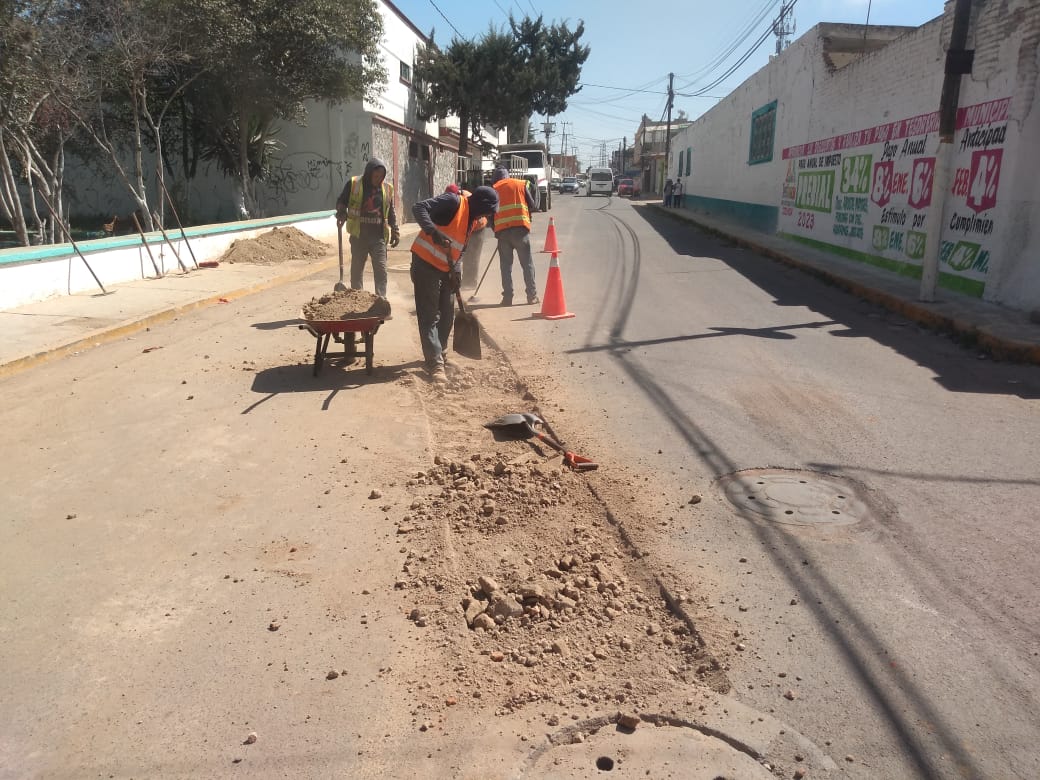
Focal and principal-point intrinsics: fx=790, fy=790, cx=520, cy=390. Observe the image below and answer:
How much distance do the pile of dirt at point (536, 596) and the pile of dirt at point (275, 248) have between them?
11.4m

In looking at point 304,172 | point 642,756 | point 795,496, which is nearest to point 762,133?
point 304,172

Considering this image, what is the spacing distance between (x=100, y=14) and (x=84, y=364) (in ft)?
32.1

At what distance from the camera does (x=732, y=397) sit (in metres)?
6.56

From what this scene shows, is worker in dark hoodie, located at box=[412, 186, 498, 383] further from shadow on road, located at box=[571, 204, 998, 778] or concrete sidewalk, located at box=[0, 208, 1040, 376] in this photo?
concrete sidewalk, located at box=[0, 208, 1040, 376]

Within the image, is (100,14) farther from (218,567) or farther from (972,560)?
(972,560)

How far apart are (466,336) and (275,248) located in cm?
966

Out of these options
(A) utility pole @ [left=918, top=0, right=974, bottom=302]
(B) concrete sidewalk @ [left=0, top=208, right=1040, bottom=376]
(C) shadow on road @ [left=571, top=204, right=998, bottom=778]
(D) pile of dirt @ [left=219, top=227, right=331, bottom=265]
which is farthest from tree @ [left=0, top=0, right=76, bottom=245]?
(A) utility pole @ [left=918, top=0, right=974, bottom=302]

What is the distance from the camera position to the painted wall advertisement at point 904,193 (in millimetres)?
10523

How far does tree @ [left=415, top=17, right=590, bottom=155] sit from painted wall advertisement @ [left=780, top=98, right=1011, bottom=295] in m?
17.0

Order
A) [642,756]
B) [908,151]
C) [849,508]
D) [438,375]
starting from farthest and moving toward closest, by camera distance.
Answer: [908,151] → [438,375] → [849,508] → [642,756]

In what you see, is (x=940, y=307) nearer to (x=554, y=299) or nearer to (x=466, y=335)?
(x=554, y=299)

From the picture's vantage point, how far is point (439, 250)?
→ 6.87 meters

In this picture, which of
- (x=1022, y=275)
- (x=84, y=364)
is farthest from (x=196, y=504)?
(x=1022, y=275)

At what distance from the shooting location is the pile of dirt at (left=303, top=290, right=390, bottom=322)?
6.93 metres
